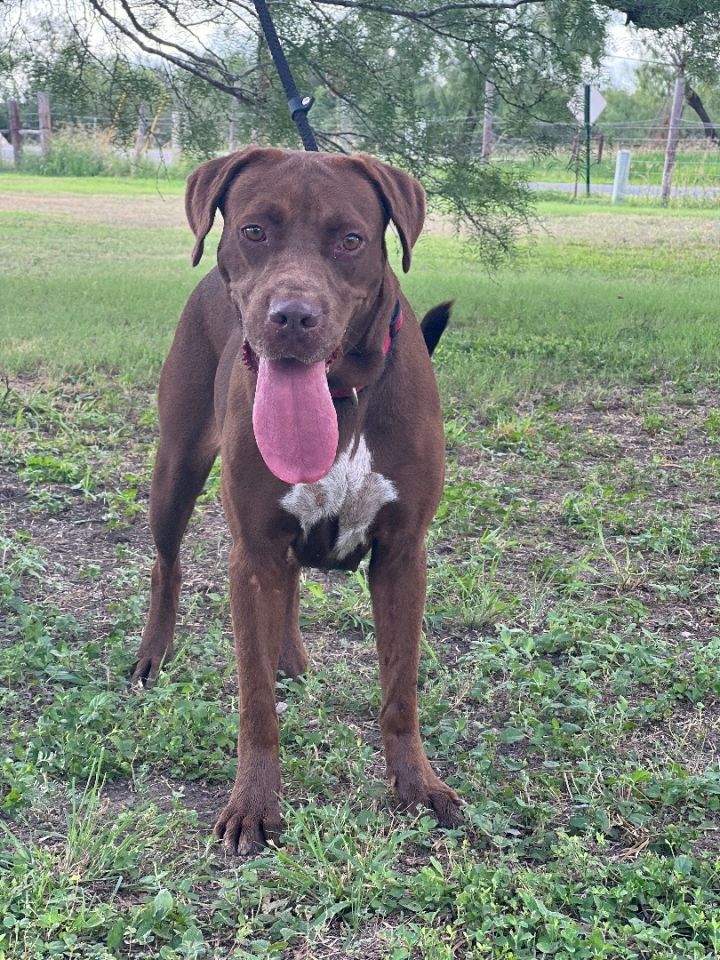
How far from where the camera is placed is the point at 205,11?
764 cm

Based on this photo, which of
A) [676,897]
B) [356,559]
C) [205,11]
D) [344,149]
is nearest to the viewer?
[676,897]

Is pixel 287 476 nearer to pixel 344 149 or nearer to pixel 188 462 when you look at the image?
pixel 188 462

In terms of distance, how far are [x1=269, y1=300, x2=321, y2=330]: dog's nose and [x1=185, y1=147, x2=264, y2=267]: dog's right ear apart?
1.70ft

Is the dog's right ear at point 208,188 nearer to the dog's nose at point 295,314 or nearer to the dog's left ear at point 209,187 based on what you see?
the dog's left ear at point 209,187

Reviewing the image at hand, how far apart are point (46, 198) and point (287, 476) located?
19890mm

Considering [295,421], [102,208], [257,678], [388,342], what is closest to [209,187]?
[388,342]

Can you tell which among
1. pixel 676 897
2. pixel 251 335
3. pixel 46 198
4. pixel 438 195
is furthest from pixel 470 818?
pixel 46 198

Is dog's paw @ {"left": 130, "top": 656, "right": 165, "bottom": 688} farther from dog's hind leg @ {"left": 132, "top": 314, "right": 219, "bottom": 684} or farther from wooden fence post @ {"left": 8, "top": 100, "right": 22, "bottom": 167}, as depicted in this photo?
wooden fence post @ {"left": 8, "top": 100, "right": 22, "bottom": 167}

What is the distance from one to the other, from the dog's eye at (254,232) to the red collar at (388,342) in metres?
0.39

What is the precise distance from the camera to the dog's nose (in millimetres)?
2631

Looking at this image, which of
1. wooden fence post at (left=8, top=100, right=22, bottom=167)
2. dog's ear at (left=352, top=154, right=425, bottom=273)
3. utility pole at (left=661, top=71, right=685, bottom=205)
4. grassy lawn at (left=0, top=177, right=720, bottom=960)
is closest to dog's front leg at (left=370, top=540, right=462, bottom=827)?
grassy lawn at (left=0, top=177, right=720, bottom=960)

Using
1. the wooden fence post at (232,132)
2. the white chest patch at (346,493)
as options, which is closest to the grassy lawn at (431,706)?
the white chest patch at (346,493)

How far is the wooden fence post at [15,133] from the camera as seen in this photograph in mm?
24366

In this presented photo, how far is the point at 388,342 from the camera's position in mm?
2996
